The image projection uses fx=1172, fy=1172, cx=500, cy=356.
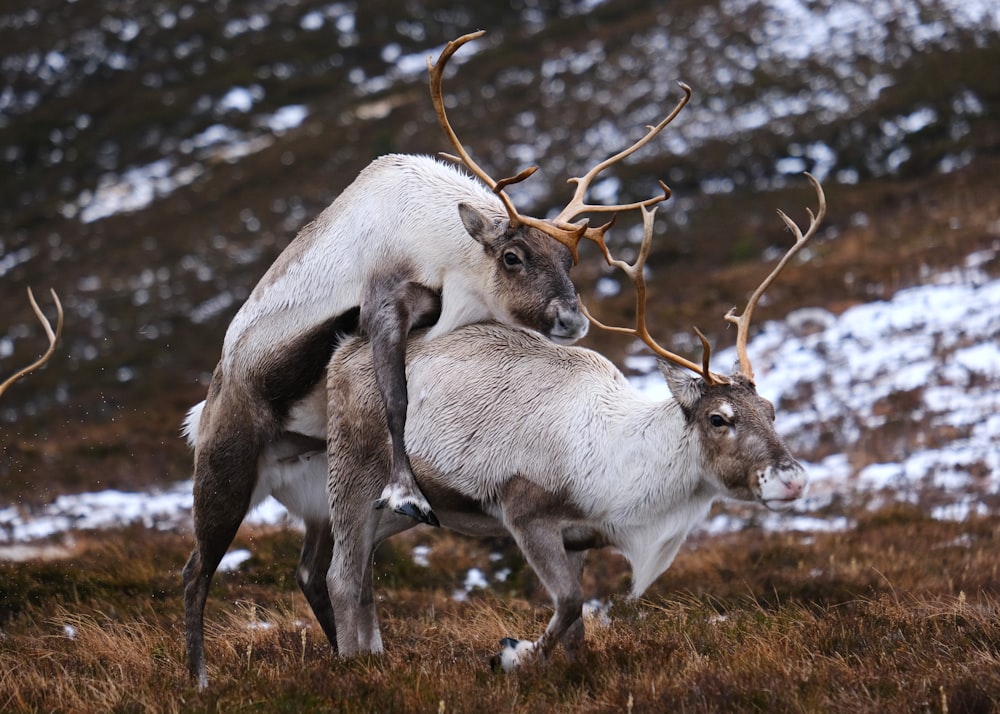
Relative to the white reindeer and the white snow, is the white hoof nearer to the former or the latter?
the white reindeer

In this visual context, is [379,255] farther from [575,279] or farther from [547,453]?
[575,279]

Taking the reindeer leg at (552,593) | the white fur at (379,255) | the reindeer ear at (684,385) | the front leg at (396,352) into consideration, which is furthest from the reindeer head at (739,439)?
Result: the front leg at (396,352)

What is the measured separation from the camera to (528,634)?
6250 millimetres

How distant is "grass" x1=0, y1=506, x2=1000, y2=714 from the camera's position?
454cm

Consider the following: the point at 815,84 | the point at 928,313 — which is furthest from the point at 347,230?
the point at 815,84

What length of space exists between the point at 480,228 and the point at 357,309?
0.80 m

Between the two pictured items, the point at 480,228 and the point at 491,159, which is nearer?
the point at 480,228

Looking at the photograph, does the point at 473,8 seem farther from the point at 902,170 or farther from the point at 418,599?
the point at 418,599

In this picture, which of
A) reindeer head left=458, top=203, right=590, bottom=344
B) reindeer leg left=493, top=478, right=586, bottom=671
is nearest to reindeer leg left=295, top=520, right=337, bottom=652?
reindeer leg left=493, top=478, right=586, bottom=671

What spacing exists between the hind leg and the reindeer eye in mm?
1642

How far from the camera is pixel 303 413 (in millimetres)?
6453

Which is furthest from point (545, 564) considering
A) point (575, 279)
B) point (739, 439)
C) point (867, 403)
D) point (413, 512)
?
point (575, 279)

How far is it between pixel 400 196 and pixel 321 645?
2.49m

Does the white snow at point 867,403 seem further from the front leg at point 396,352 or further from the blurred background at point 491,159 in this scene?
the front leg at point 396,352
